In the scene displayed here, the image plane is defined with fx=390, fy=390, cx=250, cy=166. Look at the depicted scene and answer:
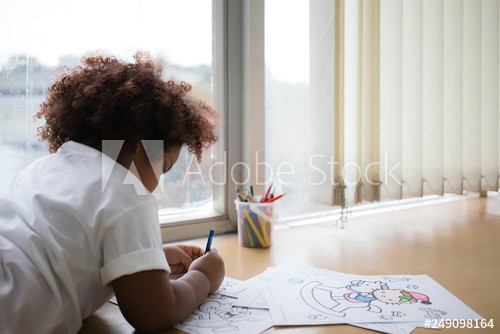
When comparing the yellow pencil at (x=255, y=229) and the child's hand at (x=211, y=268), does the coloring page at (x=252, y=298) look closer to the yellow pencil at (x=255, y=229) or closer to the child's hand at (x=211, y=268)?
the child's hand at (x=211, y=268)

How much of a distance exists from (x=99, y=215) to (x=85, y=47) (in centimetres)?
54

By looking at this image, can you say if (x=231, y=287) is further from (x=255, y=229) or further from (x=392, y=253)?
(x=392, y=253)

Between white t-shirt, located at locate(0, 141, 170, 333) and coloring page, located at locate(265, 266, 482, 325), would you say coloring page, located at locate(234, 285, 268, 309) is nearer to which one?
coloring page, located at locate(265, 266, 482, 325)

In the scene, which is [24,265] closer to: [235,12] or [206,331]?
[206,331]

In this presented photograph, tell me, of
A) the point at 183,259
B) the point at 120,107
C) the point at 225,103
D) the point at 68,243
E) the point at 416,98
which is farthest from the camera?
the point at 416,98

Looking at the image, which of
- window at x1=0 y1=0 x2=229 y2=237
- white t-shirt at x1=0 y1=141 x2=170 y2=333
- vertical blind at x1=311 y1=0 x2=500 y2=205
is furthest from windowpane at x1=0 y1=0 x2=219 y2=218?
vertical blind at x1=311 y1=0 x2=500 y2=205

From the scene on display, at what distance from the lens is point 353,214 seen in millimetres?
1391

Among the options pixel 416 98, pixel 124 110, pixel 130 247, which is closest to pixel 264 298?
pixel 130 247

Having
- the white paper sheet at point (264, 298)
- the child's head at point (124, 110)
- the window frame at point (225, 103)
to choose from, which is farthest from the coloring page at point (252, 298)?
the window frame at point (225, 103)

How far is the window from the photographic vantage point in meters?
0.82

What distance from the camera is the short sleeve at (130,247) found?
50 cm

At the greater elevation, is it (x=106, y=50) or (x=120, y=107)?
(x=106, y=50)

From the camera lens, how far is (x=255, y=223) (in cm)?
98

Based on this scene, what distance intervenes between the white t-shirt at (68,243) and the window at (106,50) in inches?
11.8
